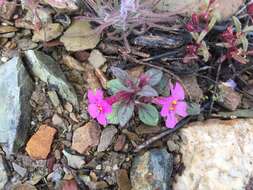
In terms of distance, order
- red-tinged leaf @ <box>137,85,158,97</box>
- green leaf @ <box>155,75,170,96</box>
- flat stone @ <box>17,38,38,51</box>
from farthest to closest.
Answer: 1. flat stone @ <box>17,38,38,51</box>
2. green leaf @ <box>155,75,170,96</box>
3. red-tinged leaf @ <box>137,85,158,97</box>

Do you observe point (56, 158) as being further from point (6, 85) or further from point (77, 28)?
point (77, 28)

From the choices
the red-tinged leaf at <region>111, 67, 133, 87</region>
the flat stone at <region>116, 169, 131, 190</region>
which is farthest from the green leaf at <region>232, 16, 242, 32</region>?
the flat stone at <region>116, 169, 131, 190</region>

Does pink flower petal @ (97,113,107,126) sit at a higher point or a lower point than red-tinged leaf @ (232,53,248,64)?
lower

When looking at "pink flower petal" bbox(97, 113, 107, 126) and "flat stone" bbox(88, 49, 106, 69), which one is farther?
"flat stone" bbox(88, 49, 106, 69)

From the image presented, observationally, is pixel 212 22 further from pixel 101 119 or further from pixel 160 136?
pixel 101 119

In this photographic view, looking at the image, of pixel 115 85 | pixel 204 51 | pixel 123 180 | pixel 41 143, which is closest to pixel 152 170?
pixel 123 180

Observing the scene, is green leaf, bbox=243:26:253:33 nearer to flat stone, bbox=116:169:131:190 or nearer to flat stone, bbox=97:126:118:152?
flat stone, bbox=97:126:118:152

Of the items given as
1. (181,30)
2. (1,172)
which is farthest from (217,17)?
(1,172)
